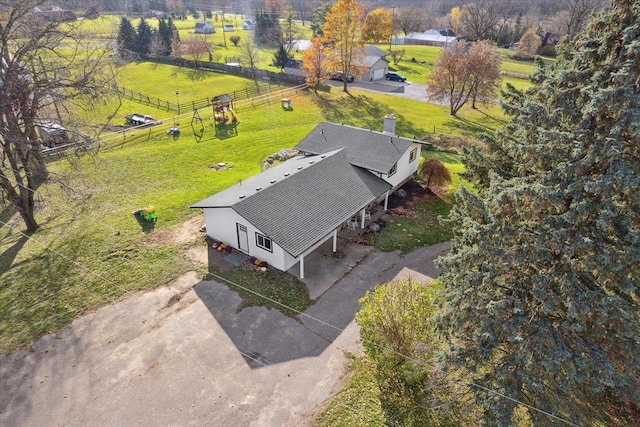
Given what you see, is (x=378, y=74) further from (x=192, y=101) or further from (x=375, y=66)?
(x=192, y=101)

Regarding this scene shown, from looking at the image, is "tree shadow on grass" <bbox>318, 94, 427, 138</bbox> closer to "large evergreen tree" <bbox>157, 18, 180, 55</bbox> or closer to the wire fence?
the wire fence

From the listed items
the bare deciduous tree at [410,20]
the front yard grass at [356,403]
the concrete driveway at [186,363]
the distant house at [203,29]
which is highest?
the bare deciduous tree at [410,20]

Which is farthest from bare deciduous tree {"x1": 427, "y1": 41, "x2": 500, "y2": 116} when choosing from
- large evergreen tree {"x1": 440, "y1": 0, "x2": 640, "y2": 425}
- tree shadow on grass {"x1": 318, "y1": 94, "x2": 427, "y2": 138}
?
large evergreen tree {"x1": 440, "y1": 0, "x2": 640, "y2": 425}

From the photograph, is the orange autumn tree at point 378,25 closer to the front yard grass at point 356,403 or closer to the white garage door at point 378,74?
the white garage door at point 378,74

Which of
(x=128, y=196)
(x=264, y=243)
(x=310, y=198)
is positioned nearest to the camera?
(x=264, y=243)

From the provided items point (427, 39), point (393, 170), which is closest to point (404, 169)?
point (393, 170)

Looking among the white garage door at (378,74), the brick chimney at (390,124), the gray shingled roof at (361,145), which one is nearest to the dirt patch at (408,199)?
the gray shingled roof at (361,145)
